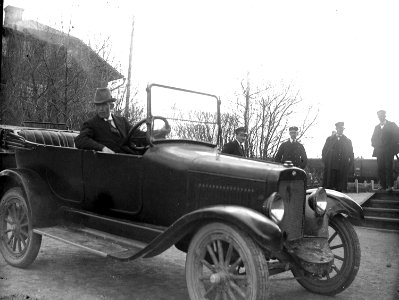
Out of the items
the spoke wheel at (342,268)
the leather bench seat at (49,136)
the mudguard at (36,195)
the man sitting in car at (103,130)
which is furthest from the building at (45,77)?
the spoke wheel at (342,268)

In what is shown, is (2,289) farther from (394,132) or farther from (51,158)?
(394,132)

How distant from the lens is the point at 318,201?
3.48 meters

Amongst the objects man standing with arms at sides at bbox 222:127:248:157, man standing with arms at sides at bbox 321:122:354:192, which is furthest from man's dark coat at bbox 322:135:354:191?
man standing with arms at sides at bbox 222:127:248:157

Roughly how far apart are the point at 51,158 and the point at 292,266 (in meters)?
2.64

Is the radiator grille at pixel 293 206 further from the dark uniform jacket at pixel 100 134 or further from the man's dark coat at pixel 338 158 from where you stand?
the man's dark coat at pixel 338 158

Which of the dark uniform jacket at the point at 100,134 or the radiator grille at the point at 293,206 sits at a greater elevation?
the dark uniform jacket at the point at 100,134

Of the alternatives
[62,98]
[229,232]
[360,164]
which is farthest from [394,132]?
[360,164]

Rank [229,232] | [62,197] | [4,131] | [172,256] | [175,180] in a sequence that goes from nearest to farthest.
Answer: [229,232]
[175,180]
[62,197]
[4,131]
[172,256]

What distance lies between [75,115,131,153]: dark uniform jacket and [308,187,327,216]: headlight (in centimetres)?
184

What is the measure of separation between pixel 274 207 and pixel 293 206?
14.8 inches

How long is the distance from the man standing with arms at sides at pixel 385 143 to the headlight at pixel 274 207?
581 cm

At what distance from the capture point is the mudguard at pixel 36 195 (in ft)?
13.2

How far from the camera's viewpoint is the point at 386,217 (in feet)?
24.2

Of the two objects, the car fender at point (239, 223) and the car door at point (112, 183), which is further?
the car door at point (112, 183)
